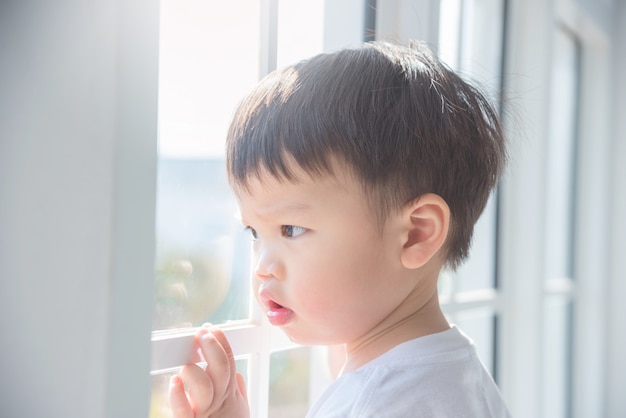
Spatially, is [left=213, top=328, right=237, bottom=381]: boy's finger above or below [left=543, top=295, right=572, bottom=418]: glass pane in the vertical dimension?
above

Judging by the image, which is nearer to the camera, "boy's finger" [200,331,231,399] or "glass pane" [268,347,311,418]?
"boy's finger" [200,331,231,399]

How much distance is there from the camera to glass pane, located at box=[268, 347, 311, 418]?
1057mm

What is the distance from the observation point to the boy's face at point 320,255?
78 cm

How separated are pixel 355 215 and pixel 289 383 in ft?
1.40

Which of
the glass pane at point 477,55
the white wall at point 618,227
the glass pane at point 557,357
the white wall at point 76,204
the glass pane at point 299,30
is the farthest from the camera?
the white wall at point 618,227

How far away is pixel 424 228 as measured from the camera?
81cm

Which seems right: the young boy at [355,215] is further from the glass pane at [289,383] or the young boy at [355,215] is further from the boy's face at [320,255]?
the glass pane at [289,383]

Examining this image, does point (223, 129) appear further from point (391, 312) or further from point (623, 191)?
point (623, 191)

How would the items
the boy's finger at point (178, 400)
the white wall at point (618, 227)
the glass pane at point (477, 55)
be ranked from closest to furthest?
the boy's finger at point (178, 400)
the glass pane at point (477, 55)
the white wall at point (618, 227)

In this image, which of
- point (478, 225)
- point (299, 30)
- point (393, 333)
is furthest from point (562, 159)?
point (393, 333)

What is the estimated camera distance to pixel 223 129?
36.8 inches

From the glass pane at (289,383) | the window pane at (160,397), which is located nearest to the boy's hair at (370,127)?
the window pane at (160,397)

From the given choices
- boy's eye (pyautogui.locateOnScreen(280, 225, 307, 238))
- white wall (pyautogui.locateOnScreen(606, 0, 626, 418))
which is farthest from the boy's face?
white wall (pyautogui.locateOnScreen(606, 0, 626, 418))

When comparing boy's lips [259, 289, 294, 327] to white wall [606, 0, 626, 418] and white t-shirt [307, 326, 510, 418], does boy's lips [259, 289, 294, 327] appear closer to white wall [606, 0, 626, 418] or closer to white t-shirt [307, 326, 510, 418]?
white t-shirt [307, 326, 510, 418]
